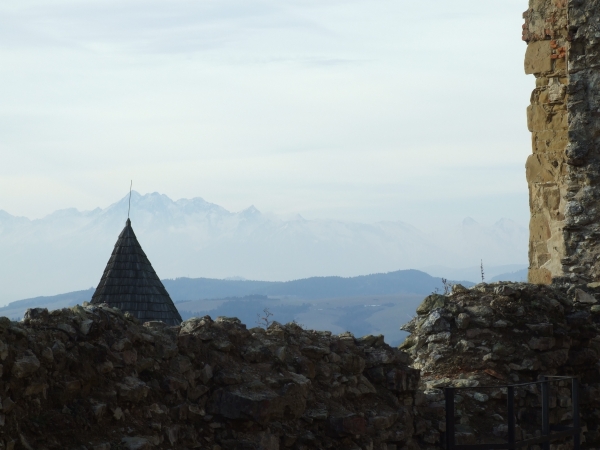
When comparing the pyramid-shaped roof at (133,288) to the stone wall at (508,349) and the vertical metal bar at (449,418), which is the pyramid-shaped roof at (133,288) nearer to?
the stone wall at (508,349)

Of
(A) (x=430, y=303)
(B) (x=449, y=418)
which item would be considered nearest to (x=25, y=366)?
(B) (x=449, y=418)

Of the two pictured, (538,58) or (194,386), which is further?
(538,58)

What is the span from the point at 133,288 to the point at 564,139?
10.2 m

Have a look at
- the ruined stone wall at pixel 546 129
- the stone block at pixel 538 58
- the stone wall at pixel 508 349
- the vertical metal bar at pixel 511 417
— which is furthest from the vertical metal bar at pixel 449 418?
the stone block at pixel 538 58

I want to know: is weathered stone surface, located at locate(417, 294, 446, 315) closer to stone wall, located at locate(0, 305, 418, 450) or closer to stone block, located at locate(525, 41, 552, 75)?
stone wall, located at locate(0, 305, 418, 450)

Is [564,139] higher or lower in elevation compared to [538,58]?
lower

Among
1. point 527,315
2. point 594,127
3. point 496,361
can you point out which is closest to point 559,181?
point 594,127

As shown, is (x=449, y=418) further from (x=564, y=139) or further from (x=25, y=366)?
(x=564, y=139)

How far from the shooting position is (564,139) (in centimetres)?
937

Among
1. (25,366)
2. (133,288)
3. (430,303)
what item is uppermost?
(133,288)

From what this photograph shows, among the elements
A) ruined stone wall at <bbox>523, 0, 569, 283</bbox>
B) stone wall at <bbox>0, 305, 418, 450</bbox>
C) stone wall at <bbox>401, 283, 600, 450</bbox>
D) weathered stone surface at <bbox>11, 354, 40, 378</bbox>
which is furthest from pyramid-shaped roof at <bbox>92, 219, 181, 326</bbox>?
weathered stone surface at <bbox>11, 354, 40, 378</bbox>

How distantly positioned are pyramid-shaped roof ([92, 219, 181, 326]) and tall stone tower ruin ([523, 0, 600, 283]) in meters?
8.94

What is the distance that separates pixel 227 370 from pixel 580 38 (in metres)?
5.39

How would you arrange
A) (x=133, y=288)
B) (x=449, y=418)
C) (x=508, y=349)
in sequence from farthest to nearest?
(x=133, y=288)
(x=508, y=349)
(x=449, y=418)
